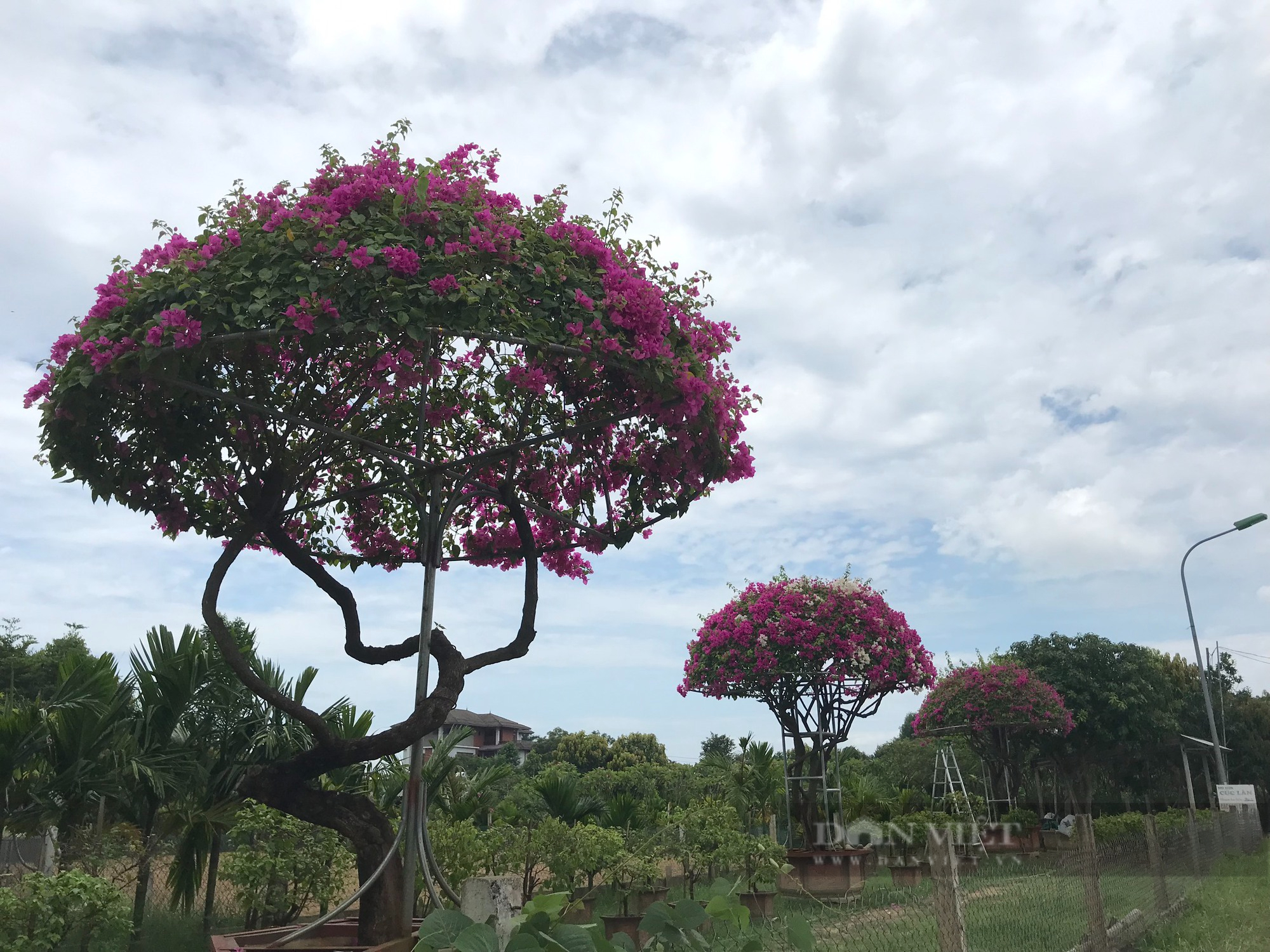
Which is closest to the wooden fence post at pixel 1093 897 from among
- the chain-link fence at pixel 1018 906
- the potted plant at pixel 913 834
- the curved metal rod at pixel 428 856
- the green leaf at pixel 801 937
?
the chain-link fence at pixel 1018 906

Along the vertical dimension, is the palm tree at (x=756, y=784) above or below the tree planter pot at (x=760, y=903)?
above

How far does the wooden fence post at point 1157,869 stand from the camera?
10.6 m

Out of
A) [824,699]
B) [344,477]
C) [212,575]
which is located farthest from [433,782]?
[824,699]

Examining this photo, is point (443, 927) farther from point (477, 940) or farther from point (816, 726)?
point (816, 726)

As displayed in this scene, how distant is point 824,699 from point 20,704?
36.7ft

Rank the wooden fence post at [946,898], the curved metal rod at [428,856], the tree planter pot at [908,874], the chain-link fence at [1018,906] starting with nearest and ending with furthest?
the wooden fence post at [946,898] < the chain-link fence at [1018,906] < the curved metal rod at [428,856] < the tree planter pot at [908,874]

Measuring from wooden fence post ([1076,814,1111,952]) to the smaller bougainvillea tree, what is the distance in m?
14.5

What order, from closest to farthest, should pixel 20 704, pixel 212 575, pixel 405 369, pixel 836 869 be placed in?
pixel 405 369 → pixel 212 575 → pixel 20 704 → pixel 836 869

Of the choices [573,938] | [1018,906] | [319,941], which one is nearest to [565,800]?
[1018,906]

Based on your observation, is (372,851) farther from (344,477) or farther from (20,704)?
(20,704)

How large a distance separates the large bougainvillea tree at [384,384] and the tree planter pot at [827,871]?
8.78 metres

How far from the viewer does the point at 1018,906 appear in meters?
8.38

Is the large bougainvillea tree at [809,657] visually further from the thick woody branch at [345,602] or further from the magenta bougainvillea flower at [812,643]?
the thick woody branch at [345,602]

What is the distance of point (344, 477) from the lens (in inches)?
291
